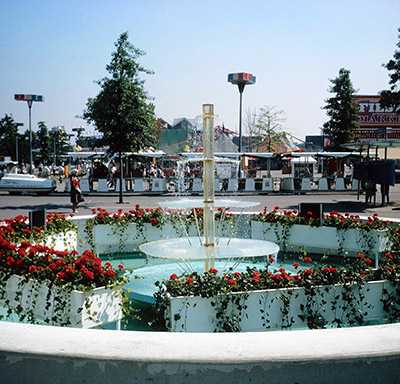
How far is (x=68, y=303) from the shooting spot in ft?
15.0

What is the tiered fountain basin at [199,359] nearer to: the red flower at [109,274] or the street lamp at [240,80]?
the red flower at [109,274]

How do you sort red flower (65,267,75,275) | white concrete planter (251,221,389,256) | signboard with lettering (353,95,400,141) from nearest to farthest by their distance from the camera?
red flower (65,267,75,275), white concrete planter (251,221,389,256), signboard with lettering (353,95,400,141)

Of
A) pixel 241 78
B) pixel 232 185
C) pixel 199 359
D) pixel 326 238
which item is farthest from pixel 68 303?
pixel 241 78

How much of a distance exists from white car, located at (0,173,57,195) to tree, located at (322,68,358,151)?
30112 mm

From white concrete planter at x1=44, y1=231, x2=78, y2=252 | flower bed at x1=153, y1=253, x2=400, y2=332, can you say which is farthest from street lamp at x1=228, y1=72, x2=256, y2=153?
flower bed at x1=153, y1=253, x2=400, y2=332

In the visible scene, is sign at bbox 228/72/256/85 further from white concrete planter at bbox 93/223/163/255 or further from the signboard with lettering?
the signboard with lettering

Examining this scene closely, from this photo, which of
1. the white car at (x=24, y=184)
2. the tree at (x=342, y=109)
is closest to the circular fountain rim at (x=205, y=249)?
the white car at (x=24, y=184)

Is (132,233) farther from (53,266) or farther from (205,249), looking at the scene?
(53,266)

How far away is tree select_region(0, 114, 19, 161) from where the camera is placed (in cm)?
7325

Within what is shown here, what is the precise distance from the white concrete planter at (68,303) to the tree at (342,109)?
44.0 metres

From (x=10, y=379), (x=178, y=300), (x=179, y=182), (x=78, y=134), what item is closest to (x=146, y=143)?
(x=179, y=182)

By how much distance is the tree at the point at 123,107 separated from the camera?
18812 millimetres

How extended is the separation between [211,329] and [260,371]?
2.11m

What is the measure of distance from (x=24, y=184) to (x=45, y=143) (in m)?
52.1
